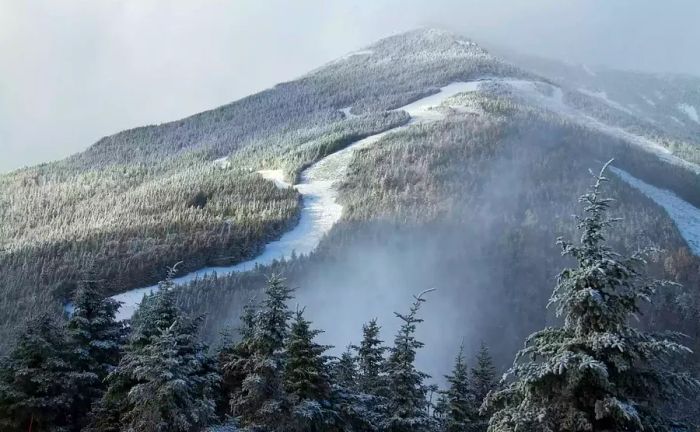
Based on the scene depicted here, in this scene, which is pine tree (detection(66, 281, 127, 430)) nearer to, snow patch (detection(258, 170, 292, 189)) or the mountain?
the mountain

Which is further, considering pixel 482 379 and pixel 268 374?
pixel 482 379

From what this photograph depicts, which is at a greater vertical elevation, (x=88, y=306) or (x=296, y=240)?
(x=88, y=306)

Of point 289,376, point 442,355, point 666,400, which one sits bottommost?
point 442,355

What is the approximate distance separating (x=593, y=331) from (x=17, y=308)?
10380cm

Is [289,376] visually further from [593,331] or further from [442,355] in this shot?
[442,355]

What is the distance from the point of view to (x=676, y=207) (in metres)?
177

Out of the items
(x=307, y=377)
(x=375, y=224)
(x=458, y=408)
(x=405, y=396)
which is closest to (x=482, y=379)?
(x=458, y=408)

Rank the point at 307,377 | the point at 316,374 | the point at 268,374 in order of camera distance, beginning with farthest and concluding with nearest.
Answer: the point at 307,377 < the point at 316,374 < the point at 268,374

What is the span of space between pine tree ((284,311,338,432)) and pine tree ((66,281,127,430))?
32.2ft

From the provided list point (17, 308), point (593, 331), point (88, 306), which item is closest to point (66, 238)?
point (17, 308)

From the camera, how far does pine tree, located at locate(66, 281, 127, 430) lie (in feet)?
97.9

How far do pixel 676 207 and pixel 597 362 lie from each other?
183038 mm

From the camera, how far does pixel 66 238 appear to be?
131 metres

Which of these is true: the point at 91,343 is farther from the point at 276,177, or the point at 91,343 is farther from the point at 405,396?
the point at 276,177
